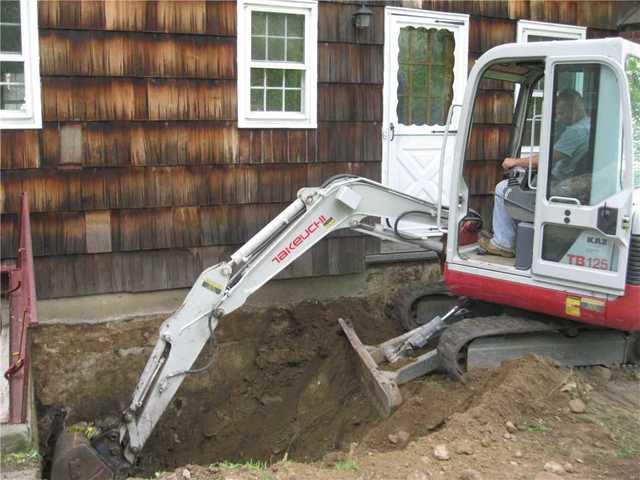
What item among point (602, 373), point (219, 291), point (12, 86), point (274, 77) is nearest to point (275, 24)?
point (274, 77)

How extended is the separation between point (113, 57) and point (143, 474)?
3.57 metres

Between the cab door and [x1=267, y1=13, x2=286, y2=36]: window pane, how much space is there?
9.85 ft

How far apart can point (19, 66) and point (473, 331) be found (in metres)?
4.33

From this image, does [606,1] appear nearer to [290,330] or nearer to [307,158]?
[307,158]

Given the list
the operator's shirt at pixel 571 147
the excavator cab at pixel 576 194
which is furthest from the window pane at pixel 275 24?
the operator's shirt at pixel 571 147

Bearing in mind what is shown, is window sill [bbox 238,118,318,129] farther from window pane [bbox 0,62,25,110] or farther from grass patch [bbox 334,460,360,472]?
grass patch [bbox 334,460,360,472]

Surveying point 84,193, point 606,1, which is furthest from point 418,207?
point 606,1

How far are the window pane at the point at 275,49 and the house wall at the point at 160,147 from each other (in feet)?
1.30

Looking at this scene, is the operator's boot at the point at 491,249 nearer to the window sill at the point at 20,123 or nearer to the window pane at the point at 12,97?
the window sill at the point at 20,123

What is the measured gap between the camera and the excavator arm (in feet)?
16.7

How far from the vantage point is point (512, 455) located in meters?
4.27

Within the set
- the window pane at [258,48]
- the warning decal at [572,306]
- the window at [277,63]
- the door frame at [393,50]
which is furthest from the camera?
the door frame at [393,50]

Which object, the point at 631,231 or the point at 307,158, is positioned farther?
the point at 307,158

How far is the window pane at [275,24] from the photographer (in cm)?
695
